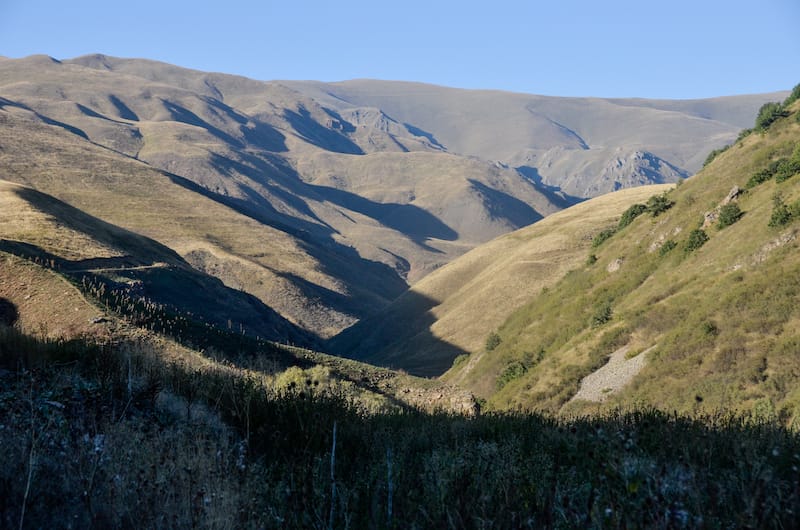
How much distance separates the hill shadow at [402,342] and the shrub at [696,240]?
31.1 metres

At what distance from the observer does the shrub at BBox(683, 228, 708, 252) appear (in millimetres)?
38906

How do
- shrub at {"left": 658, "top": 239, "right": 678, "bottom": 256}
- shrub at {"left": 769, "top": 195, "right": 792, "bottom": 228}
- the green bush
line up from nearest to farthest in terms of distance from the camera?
shrub at {"left": 769, "top": 195, "right": 792, "bottom": 228}
the green bush
shrub at {"left": 658, "top": 239, "right": 678, "bottom": 256}

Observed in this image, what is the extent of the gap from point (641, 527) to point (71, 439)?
4.93 m

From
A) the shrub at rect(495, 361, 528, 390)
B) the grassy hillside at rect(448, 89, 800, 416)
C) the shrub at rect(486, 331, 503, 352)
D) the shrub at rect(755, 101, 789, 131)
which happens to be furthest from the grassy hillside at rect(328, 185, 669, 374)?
the shrub at rect(755, 101, 789, 131)

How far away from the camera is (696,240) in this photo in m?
39.3

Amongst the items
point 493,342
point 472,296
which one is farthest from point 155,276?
point 472,296

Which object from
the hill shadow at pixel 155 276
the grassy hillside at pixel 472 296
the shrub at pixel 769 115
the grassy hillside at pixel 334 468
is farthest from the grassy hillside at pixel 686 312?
the hill shadow at pixel 155 276

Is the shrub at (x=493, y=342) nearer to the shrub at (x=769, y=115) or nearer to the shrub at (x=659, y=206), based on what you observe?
the shrub at (x=659, y=206)

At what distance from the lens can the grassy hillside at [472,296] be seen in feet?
241

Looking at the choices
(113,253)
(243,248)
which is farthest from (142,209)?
(113,253)

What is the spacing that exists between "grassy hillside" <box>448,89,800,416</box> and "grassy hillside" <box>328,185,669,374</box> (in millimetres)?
13607

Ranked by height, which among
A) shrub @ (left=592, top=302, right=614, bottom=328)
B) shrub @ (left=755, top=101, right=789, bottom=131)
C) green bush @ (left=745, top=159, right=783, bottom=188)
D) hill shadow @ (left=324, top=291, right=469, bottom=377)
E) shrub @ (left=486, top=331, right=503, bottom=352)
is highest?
shrub @ (left=755, top=101, right=789, bottom=131)

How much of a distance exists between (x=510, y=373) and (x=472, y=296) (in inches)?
1622

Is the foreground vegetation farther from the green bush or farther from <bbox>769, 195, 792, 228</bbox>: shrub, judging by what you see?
the green bush
